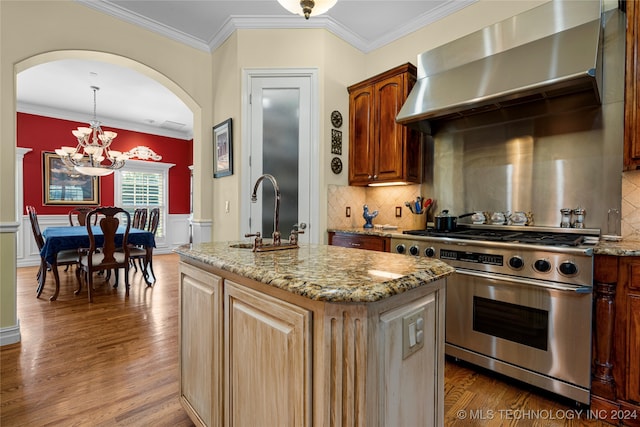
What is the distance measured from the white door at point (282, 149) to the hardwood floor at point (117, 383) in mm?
1402

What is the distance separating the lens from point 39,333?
106 inches

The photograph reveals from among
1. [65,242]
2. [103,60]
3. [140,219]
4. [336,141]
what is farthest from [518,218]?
[140,219]

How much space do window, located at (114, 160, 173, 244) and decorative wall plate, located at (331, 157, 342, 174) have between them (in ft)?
18.2

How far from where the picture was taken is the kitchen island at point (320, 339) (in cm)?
81

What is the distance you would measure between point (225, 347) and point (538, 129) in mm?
2683

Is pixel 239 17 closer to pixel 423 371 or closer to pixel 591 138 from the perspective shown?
pixel 591 138

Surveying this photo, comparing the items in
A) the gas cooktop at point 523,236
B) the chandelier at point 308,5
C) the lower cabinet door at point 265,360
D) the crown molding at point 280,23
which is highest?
the crown molding at point 280,23

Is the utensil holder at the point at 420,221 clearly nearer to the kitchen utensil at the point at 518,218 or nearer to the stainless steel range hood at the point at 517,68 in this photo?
the kitchen utensil at the point at 518,218

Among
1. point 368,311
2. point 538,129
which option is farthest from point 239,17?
point 368,311

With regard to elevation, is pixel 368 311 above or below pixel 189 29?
below

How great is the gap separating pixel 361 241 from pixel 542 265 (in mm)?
1417

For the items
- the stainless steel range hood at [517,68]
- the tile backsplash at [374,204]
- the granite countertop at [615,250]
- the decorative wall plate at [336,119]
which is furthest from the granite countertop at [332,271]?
the decorative wall plate at [336,119]

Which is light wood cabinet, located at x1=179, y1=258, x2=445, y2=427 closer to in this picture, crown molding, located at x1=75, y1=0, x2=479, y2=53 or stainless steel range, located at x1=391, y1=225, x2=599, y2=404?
stainless steel range, located at x1=391, y1=225, x2=599, y2=404

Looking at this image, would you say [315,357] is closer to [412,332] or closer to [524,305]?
[412,332]
